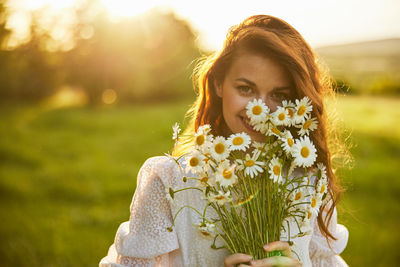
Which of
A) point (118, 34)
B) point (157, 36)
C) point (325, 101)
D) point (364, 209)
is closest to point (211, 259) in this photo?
point (325, 101)

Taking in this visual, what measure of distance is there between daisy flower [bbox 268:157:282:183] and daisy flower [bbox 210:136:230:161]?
6.2 inches

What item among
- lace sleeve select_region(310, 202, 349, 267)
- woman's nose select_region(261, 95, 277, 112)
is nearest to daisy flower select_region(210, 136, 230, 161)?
woman's nose select_region(261, 95, 277, 112)

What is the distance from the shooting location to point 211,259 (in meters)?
1.71

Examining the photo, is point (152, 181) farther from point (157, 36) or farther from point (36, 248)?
point (157, 36)

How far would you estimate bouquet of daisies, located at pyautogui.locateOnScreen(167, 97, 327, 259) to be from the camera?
1.26 m

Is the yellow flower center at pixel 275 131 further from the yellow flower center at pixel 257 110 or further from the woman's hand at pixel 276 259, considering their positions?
the woman's hand at pixel 276 259

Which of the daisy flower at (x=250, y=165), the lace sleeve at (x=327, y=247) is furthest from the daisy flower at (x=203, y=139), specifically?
the lace sleeve at (x=327, y=247)

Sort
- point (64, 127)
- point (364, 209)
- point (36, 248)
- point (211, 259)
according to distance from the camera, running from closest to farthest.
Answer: point (211, 259) < point (36, 248) < point (364, 209) < point (64, 127)

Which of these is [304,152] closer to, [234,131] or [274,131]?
[274,131]

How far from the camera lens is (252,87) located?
5.62 ft

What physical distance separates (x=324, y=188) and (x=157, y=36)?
61.1 feet

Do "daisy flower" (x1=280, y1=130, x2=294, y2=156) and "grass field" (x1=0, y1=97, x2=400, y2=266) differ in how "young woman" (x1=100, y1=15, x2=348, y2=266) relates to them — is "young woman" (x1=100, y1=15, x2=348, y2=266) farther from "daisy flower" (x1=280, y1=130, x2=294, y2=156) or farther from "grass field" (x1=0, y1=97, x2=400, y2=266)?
"grass field" (x1=0, y1=97, x2=400, y2=266)

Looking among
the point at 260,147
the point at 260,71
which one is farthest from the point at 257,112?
the point at 260,71

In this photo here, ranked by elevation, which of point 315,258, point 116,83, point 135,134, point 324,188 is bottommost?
point 315,258
